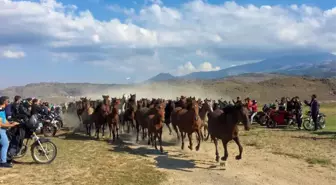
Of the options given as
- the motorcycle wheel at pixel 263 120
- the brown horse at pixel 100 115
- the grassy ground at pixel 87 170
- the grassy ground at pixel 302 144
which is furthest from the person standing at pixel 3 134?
the motorcycle wheel at pixel 263 120

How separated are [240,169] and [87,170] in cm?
506

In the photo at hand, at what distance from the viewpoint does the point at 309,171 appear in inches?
447

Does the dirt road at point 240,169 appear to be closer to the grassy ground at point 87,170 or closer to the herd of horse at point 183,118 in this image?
the herd of horse at point 183,118

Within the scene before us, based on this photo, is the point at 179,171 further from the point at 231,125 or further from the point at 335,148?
the point at 335,148

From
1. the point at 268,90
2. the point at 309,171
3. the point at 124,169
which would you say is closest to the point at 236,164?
the point at 309,171

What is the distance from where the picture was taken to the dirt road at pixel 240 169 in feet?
34.1

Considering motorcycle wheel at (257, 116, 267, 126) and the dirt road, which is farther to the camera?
motorcycle wheel at (257, 116, 267, 126)

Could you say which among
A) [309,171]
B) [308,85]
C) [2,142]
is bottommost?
[309,171]

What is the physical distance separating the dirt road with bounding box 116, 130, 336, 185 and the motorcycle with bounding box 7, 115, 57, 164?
3.86 m

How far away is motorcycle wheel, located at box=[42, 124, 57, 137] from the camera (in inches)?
823

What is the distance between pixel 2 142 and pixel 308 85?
8336cm

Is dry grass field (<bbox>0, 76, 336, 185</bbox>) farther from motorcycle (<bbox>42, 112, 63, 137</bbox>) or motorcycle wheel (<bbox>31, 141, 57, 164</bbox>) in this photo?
motorcycle (<bbox>42, 112, 63, 137</bbox>)

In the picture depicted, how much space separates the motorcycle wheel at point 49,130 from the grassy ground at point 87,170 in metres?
6.57

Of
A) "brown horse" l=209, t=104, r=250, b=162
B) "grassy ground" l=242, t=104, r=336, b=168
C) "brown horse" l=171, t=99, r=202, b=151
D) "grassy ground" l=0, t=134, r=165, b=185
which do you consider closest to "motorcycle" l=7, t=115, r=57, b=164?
"grassy ground" l=0, t=134, r=165, b=185
